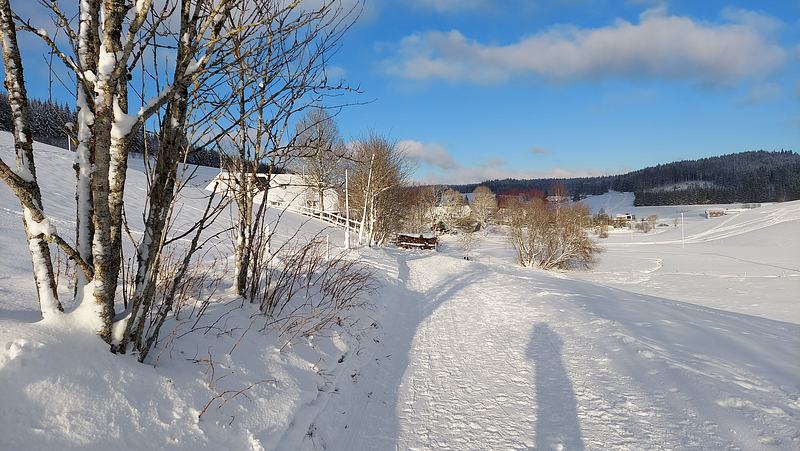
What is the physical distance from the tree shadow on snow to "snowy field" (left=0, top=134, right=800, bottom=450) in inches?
0.7

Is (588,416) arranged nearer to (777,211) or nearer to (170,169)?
(170,169)

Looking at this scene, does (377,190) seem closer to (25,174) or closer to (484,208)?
(25,174)

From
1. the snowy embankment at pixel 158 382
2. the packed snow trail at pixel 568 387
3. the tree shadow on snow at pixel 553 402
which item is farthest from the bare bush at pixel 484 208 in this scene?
the snowy embankment at pixel 158 382

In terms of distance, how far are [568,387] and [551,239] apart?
2606 centimetres

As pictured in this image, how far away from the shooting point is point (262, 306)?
4.91m

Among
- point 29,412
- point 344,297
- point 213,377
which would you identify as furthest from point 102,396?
point 344,297

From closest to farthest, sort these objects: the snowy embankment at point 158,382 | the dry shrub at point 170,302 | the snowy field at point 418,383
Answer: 1. the snowy embankment at point 158,382
2. the snowy field at point 418,383
3. the dry shrub at point 170,302

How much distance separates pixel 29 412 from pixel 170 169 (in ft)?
5.06

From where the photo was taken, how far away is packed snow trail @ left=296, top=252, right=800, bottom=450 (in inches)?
133

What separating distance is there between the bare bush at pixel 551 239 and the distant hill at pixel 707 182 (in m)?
69.0

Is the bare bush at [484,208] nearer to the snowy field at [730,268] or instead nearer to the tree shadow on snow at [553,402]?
the snowy field at [730,268]

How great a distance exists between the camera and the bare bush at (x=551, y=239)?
28.5 m

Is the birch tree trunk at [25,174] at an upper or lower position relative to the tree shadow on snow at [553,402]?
upper

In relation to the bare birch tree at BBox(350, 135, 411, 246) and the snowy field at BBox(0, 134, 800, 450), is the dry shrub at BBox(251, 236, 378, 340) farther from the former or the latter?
the bare birch tree at BBox(350, 135, 411, 246)
